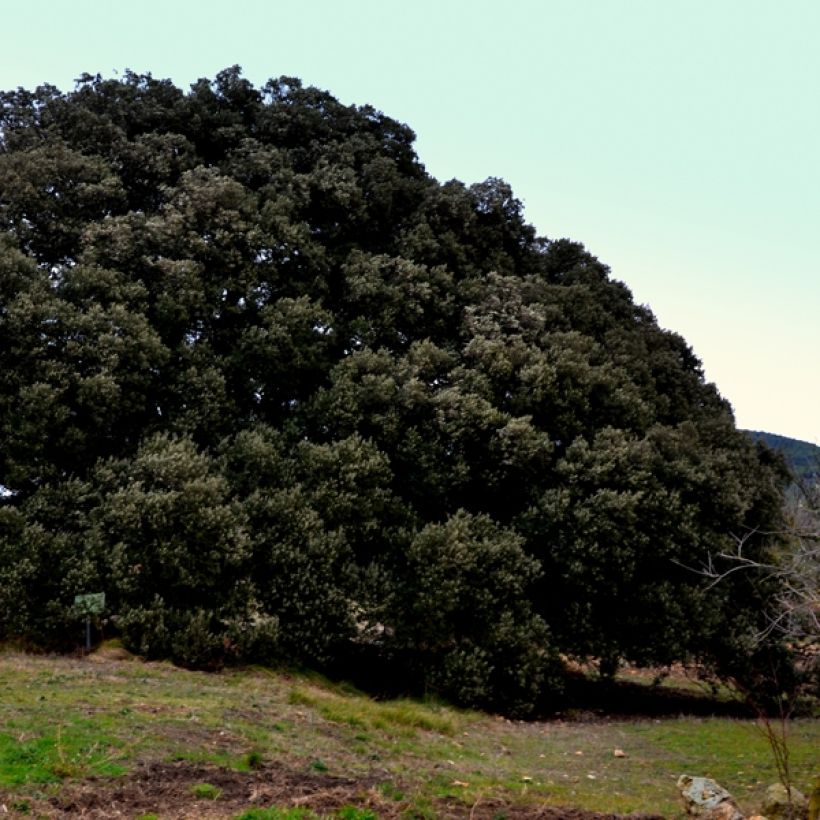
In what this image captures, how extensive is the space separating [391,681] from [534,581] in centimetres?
433

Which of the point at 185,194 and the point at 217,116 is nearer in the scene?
the point at 185,194

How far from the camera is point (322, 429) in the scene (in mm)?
23094

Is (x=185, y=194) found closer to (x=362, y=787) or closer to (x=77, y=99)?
(x=77, y=99)

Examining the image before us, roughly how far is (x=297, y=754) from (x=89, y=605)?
8.28 metres

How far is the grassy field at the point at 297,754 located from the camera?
945cm

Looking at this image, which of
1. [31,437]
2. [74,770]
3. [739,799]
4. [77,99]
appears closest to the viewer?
[74,770]

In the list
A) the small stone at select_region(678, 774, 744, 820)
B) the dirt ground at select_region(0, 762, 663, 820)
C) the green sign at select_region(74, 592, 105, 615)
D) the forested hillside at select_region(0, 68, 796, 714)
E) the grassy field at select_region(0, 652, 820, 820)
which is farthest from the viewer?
the forested hillside at select_region(0, 68, 796, 714)

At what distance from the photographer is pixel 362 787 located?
407 inches

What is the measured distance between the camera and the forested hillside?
65.4 feet

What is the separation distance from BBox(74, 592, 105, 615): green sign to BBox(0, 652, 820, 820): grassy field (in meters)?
0.99

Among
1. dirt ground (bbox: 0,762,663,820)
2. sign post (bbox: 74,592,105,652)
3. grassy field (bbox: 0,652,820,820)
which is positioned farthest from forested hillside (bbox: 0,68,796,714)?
dirt ground (bbox: 0,762,663,820)

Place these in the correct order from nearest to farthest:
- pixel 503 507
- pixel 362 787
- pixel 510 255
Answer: pixel 362 787 → pixel 503 507 → pixel 510 255

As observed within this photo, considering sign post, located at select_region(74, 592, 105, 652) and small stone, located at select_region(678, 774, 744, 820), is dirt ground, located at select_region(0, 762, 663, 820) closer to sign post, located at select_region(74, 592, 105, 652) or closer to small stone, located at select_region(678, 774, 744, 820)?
small stone, located at select_region(678, 774, 744, 820)

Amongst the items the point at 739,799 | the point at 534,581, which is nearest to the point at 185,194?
the point at 534,581
